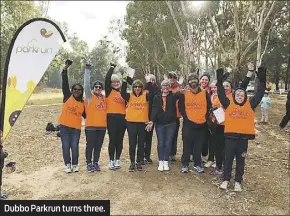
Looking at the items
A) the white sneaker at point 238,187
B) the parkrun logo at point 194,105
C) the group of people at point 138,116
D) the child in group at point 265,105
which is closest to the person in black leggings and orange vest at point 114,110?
the group of people at point 138,116

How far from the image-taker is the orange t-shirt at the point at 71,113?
6.17m

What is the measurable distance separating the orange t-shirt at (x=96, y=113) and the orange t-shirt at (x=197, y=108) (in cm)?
155

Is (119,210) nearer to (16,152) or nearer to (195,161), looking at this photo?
(195,161)

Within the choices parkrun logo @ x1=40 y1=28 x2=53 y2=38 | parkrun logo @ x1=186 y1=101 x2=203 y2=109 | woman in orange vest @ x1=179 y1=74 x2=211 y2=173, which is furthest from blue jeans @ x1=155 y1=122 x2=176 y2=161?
parkrun logo @ x1=40 y1=28 x2=53 y2=38

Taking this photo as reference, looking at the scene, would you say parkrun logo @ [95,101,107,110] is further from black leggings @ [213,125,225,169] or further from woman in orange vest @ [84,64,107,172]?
black leggings @ [213,125,225,169]

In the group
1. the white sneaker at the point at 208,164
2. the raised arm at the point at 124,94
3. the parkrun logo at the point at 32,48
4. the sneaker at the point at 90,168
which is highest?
the parkrun logo at the point at 32,48

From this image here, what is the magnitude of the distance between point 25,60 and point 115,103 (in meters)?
1.73

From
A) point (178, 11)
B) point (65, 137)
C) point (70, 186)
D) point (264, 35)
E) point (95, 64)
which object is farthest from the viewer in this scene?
point (95, 64)

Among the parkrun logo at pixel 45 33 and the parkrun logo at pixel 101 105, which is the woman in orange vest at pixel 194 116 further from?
the parkrun logo at pixel 45 33

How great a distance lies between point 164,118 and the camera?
6336mm

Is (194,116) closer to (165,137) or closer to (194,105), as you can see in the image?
(194,105)

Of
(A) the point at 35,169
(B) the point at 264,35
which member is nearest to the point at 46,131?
(A) the point at 35,169

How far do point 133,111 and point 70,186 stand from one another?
67.6 inches

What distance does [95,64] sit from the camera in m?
63.0
